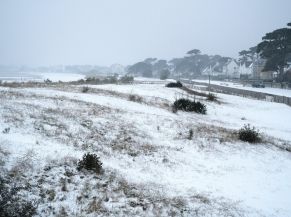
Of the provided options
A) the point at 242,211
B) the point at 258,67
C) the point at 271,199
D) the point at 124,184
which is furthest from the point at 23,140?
the point at 258,67

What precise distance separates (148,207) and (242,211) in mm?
2852

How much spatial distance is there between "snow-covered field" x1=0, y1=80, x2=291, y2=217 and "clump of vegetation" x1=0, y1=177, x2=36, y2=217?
230 millimetres

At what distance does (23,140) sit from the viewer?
10695 mm

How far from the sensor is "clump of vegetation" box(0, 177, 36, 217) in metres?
7.16

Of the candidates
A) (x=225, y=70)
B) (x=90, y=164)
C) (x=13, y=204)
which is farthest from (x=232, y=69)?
(x=13, y=204)

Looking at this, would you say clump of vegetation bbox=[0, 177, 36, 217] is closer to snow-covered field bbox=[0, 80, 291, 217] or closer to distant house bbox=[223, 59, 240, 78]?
snow-covered field bbox=[0, 80, 291, 217]

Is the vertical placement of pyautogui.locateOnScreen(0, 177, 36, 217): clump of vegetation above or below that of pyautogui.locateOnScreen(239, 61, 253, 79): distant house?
below

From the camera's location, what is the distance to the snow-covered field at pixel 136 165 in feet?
27.5

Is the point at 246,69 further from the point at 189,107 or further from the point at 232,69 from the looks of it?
the point at 189,107

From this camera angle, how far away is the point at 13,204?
738 centimetres

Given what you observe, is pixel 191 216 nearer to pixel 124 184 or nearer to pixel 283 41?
pixel 124 184

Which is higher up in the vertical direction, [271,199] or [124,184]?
[124,184]

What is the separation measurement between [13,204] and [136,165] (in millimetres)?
5023

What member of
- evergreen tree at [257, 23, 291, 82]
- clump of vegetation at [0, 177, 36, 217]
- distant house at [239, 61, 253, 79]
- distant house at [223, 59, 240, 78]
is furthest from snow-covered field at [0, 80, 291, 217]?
distant house at [223, 59, 240, 78]
